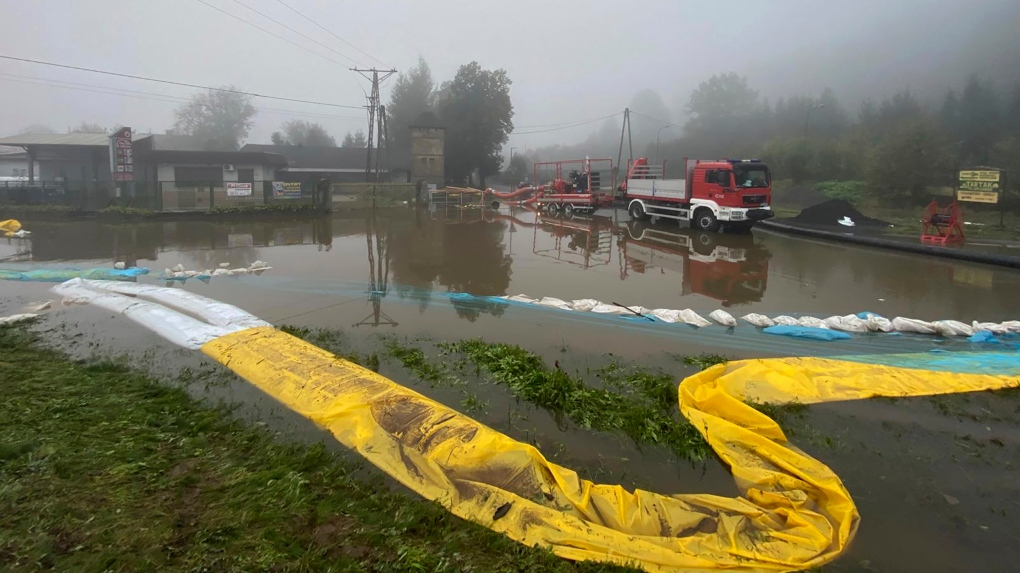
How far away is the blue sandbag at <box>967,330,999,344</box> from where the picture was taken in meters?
7.04

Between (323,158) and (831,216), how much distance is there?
42.0 meters

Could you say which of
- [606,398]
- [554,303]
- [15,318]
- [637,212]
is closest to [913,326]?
[554,303]

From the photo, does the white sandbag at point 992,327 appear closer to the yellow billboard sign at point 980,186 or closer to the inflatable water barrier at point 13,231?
the yellow billboard sign at point 980,186

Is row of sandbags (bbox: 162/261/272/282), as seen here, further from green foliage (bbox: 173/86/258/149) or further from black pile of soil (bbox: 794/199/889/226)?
green foliage (bbox: 173/86/258/149)

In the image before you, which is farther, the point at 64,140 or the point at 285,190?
the point at 64,140

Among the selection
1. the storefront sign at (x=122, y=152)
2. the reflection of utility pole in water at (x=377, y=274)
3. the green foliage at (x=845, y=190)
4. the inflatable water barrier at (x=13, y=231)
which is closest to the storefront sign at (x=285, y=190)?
the storefront sign at (x=122, y=152)

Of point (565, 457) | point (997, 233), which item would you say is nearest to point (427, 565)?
point (565, 457)

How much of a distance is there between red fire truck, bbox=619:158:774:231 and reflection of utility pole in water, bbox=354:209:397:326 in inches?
416

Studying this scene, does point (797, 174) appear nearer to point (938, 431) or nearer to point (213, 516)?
point (938, 431)

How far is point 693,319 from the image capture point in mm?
7727

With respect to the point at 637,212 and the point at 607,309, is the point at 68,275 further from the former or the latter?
the point at 637,212

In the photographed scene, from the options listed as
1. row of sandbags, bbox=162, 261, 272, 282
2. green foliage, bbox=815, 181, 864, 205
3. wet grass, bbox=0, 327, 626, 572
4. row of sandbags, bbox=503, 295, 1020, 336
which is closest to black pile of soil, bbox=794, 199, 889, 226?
green foliage, bbox=815, 181, 864, 205

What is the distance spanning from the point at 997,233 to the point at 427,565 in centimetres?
2414

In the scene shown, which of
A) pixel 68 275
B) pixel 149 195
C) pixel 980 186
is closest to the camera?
pixel 68 275
